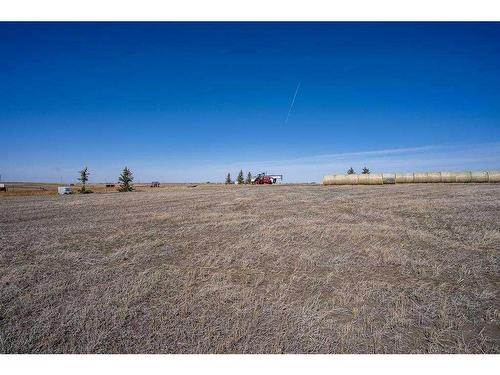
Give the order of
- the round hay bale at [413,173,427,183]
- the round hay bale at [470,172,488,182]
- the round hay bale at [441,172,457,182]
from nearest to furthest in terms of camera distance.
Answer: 1. the round hay bale at [470,172,488,182]
2. the round hay bale at [441,172,457,182]
3. the round hay bale at [413,173,427,183]

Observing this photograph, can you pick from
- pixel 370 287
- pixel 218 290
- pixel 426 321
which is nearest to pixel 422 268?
pixel 370 287

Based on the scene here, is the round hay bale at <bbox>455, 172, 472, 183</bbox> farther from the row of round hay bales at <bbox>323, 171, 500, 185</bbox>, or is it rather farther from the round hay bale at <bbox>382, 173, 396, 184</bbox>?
the round hay bale at <bbox>382, 173, 396, 184</bbox>

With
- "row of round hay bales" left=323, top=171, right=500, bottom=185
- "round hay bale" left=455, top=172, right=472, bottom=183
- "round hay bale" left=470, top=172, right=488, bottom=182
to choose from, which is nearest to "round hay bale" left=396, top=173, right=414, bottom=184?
"row of round hay bales" left=323, top=171, right=500, bottom=185

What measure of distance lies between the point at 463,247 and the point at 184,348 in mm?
7681

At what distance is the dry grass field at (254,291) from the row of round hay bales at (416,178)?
122ft

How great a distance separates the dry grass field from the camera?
3.42 metres

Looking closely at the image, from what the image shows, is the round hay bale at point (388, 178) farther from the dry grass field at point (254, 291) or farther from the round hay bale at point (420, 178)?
the dry grass field at point (254, 291)

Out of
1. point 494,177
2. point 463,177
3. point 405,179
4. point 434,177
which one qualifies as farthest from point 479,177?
point 405,179

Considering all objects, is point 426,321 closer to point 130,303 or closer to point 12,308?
point 130,303

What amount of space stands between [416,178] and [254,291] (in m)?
48.9

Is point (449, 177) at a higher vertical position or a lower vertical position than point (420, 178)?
higher

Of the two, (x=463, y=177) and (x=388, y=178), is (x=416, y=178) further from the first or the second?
(x=463, y=177)

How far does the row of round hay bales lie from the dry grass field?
3716 cm

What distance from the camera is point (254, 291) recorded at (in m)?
4.82
